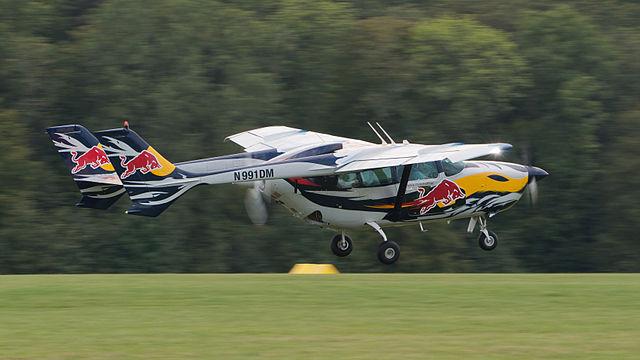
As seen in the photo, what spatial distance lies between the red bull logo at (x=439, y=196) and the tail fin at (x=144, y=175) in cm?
537

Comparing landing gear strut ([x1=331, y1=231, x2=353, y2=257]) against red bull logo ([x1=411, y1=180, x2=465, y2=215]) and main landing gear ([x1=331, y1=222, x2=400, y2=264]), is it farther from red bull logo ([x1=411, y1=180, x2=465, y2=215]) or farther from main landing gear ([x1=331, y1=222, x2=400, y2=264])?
red bull logo ([x1=411, y1=180, x2=465, y2=215])

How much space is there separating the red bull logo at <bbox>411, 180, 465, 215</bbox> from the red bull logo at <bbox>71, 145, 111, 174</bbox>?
7.93 m

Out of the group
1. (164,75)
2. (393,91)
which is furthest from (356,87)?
(164,75)

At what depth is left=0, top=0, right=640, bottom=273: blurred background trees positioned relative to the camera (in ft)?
127

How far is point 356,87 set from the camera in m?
42.9

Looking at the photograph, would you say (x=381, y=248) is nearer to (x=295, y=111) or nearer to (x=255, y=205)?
(x=255, y=205)

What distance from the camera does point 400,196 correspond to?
21562 millimetres

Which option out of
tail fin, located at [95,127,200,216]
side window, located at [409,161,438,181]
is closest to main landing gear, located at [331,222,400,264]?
side window, located at [409,161,438,181]

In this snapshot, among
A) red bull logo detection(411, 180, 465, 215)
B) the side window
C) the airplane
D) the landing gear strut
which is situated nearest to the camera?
the airplane

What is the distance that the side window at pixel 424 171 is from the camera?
70.7 ft

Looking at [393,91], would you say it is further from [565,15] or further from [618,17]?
[618,17]
